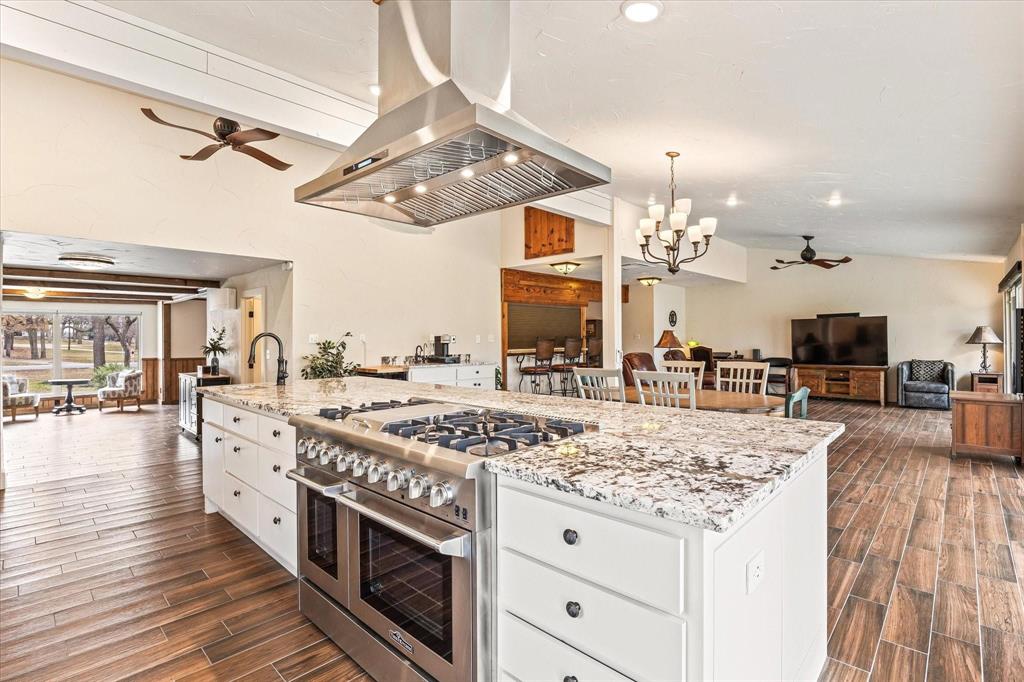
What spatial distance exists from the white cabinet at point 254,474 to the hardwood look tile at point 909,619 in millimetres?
2670

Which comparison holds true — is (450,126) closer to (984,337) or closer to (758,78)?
(758,78)

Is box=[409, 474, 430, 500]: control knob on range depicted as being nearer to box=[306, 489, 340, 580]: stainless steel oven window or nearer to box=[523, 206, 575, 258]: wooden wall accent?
box=[306, 489, 340, 580]: stainless steel oven window

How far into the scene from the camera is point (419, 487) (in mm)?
1546

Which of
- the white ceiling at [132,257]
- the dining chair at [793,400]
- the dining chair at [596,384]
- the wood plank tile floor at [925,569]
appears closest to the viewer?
the wood plank tile floor at [925,569]

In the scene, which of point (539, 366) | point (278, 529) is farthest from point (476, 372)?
point (278, 529)

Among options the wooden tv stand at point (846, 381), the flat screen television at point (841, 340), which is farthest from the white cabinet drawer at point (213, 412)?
the flat screen television at point (841, 340)

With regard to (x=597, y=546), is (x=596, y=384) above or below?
above

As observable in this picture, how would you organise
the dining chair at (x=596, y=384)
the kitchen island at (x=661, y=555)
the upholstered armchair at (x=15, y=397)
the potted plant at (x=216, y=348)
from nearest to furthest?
the kitchen island at (x=661, y=555) → the dining chair at (x=596, y=384) → the potted plant at (x=216, y=348) → the upholstered armchair at (x=15, y=397)

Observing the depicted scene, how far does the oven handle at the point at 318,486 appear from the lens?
6.09ft

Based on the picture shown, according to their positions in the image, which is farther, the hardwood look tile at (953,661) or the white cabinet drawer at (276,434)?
the white cabinet drawer at (276,434)

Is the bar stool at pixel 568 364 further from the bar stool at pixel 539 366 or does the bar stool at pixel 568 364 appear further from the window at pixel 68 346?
the window at pixel 68 346

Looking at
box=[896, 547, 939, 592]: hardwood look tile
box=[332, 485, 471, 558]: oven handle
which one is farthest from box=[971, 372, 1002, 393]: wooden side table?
box=[332, 485, 471, 558]: oven handle

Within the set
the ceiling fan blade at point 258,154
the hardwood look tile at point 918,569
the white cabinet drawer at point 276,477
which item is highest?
the ceiling fan blade at point 258,154

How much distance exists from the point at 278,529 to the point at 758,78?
3508mm
